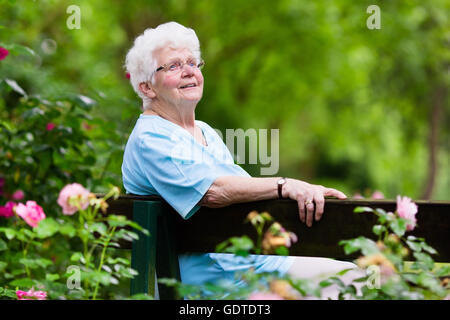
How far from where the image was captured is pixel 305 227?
2301mm

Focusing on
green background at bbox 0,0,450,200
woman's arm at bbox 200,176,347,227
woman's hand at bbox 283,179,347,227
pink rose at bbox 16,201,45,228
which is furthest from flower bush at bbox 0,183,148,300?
green background at bbox 0,0,450,200

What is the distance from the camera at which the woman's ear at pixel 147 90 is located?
9.78 feet

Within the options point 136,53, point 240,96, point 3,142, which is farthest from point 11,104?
point 240,96

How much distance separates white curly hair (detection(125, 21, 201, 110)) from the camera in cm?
291

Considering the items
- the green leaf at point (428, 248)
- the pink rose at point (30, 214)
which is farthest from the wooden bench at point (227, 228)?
the pink rose at point (30, 214)

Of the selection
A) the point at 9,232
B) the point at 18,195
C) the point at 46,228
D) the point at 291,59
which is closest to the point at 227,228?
the point at 46,228

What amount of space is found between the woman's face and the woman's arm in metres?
0.57

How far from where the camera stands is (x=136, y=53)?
296 cm

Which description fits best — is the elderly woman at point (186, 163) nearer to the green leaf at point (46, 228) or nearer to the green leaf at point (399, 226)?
the green leaf at point (399, 226)

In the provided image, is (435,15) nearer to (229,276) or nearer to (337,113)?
(337,113)

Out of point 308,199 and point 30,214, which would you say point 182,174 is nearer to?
point 308,199

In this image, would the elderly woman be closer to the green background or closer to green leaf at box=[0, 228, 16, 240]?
green leaf at box=[0, 228, 16, 240]

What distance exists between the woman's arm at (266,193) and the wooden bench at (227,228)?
0.02m

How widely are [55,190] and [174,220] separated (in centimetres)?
180
